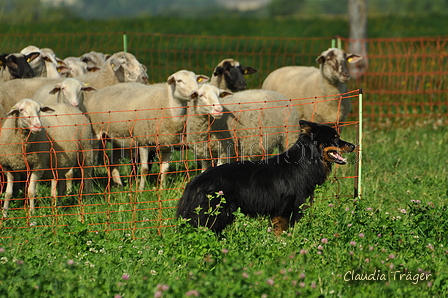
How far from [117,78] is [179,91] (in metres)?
1.74

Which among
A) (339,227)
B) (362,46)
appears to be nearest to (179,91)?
(339,227)

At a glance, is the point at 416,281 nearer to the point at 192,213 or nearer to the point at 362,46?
the point at 192,213

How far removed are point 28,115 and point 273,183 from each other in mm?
2513

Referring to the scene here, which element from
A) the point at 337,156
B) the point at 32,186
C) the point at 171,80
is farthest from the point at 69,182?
the point at 337,156

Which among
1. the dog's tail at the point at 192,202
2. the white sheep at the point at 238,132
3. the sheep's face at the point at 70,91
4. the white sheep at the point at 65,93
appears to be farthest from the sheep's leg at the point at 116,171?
the dog's tail at the point at 192,202

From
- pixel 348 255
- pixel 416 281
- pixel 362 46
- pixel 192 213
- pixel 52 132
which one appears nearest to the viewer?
pixel 416 281

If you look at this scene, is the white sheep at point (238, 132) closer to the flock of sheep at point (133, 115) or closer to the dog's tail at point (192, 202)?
the flock of sheep at point (133, 115)

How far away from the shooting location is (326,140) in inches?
179

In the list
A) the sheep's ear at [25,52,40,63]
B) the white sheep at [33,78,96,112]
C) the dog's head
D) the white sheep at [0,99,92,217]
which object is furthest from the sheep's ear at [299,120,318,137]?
the sheep's ear at [25,52,40,63]

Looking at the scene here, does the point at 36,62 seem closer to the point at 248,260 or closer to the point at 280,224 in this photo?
the point at 280,224

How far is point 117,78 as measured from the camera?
802cm

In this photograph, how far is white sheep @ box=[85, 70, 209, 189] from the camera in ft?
21.8

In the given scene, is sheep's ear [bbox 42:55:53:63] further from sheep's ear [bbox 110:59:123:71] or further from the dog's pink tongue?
the dog's pink tongue

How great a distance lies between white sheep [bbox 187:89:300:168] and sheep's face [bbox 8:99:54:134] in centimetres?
161
